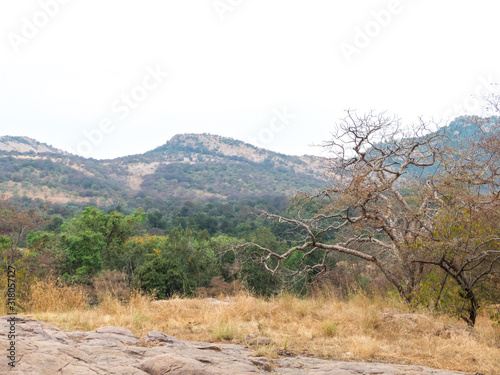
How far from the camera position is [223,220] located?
50.3 metres

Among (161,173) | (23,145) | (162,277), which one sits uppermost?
(23,145)

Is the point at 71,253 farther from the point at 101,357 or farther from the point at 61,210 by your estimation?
the point at 61,210

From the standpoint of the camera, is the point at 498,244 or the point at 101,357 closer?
the point at 101,357

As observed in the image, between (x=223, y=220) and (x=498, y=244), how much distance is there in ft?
147

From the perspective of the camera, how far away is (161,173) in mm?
109438

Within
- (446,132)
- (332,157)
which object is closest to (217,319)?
(332,157)

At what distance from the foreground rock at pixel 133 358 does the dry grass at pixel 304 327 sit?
51 centimetres

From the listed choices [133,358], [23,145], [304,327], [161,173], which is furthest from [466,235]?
[23,145]

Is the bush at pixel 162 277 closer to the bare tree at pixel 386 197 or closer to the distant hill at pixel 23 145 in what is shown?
A: the bare tree at pixel 386 197

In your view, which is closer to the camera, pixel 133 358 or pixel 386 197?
pixel 133 358

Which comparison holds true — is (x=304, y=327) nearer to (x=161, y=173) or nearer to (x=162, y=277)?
(x=162, y=277)

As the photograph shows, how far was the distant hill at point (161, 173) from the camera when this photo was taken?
77.1m

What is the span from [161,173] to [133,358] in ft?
359

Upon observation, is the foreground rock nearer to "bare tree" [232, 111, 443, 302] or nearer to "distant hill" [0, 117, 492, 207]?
"bare tree" [232, 111, 443, 302]
